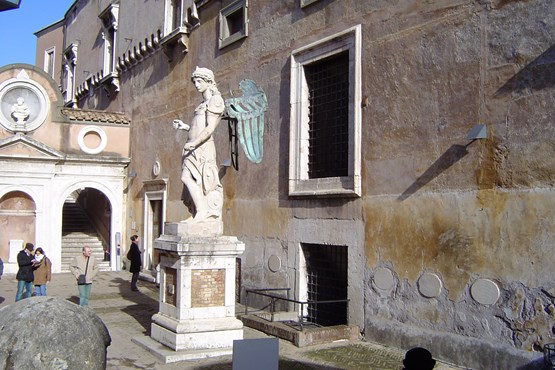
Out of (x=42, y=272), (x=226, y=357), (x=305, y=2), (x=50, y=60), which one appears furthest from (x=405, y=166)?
(x=50, y=60)

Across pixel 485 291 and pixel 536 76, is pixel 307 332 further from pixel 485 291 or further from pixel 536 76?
pixel 536 76

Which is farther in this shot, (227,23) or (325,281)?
(227,23)

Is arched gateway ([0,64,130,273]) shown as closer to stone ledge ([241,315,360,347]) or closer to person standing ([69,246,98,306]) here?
person standing ([69,246,98,306])

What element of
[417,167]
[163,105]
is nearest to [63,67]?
[163,105]

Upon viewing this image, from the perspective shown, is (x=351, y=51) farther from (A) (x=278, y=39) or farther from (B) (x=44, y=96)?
(B) (x=44, y=96)

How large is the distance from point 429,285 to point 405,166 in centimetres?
203

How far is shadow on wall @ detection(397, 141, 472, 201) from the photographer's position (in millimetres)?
9602

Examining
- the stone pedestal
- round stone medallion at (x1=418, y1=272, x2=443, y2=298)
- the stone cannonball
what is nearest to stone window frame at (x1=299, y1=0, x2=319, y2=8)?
the stone pedestal

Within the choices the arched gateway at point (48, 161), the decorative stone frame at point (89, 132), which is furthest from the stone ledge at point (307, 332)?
the decorative stone frame at point (89, 132)

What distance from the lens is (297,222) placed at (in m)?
13.1

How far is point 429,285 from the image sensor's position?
32.7 feet

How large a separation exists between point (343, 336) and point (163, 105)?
11760 millimetres

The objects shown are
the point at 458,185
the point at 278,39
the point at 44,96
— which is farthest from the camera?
the point at 44,96

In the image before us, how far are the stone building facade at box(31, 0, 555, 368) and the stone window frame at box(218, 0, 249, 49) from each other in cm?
6
